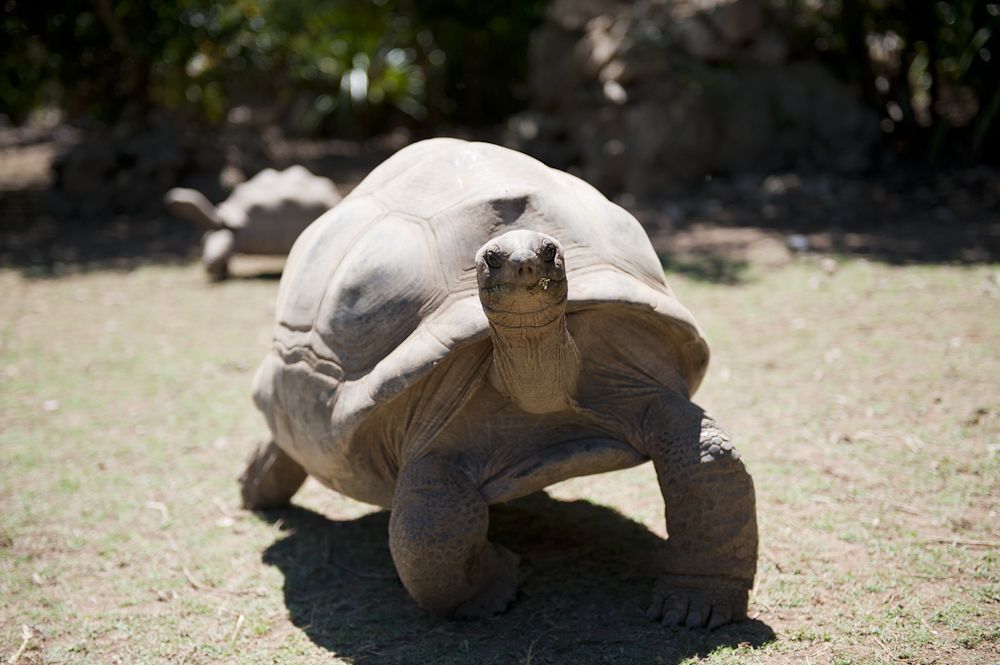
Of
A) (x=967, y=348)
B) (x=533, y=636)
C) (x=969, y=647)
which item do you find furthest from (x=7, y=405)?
(x=967, y=348)

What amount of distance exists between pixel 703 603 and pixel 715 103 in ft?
21.7

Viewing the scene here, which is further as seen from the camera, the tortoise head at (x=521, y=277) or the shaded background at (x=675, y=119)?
the shaded background at (x=675, y=119)

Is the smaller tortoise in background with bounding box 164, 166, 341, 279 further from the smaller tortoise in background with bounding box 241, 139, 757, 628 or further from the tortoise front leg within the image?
the tortoise front leg

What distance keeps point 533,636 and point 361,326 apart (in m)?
0.93

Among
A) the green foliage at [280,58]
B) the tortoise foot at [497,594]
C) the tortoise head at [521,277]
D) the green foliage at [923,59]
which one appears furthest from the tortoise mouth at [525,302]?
the green foliage at [280,58]

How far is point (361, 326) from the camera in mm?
2514

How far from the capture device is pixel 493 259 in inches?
78.2

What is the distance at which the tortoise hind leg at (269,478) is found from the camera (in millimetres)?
3209

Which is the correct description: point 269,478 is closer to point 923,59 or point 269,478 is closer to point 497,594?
point 497,594

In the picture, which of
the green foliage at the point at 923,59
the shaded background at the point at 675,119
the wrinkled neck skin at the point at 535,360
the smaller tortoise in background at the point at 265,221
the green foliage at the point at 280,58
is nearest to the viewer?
the wrinkled neck skin at the point at 535,360

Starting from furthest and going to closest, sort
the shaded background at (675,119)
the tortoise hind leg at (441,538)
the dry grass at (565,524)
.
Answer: the shaded background at (675,119) < the dry grass at (565,524) < the tortoise hind leg at (441,538)

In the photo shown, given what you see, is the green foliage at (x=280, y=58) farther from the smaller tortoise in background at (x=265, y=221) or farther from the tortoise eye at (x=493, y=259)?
the tortoise eye at (x=493, y=259)

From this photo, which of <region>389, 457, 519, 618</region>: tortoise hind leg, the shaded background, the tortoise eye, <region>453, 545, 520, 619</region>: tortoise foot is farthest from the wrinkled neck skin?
the shaded background

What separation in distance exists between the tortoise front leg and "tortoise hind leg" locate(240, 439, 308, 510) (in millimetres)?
1369
